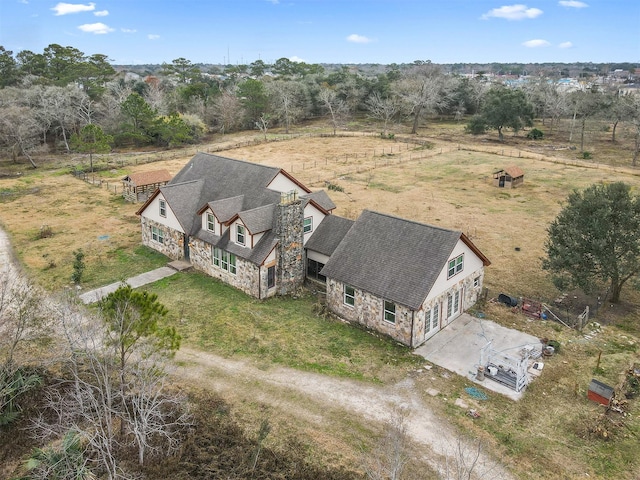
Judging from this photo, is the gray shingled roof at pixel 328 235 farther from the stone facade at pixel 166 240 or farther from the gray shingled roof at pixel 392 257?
the stone facade at pixel 166 240

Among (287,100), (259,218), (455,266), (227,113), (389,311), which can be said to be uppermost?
(287,100)

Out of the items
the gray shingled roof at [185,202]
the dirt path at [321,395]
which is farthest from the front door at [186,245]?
the dirt path at [321,395]

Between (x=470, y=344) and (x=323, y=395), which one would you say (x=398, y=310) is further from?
(x=323, y=395)

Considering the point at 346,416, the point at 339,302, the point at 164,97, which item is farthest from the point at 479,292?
the point at 164,97

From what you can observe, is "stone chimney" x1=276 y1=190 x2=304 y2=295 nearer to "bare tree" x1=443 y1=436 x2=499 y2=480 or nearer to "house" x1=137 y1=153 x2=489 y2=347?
"house" x1=137 y1=153 x2=489 y2=347

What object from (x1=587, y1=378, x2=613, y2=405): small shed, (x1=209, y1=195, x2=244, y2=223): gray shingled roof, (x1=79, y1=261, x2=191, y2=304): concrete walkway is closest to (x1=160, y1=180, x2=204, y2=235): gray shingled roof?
(x1=79, y1=261, x2=191, y2=304): concrete walkway

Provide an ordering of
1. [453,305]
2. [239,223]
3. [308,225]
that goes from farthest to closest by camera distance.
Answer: [308,225] → [239,223] → [453,305]

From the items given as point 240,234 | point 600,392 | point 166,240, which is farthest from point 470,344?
point 166,240
